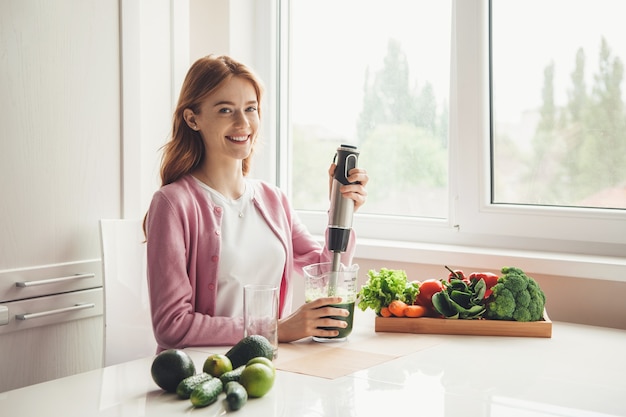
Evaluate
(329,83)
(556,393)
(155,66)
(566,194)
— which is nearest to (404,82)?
(329,83)

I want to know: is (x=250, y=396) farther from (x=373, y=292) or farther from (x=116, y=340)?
(x=116, y=340)

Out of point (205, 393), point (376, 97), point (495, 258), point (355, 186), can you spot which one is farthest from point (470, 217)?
point (205, 393)

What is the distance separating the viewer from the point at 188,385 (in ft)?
4.62

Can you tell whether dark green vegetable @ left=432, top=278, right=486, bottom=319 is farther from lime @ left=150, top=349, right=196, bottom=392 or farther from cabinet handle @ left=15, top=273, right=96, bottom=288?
cabinet handle @ left=15, top=273, right=96, bottom=288

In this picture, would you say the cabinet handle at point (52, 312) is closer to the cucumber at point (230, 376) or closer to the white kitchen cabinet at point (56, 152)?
the white kitchen cabinet at point (56, 152)

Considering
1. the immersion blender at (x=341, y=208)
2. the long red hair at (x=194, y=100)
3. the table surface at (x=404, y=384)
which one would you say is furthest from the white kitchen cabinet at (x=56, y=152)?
the immersion blender at (x=341, y=208)

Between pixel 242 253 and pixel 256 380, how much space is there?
73cm

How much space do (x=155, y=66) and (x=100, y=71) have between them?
26cm

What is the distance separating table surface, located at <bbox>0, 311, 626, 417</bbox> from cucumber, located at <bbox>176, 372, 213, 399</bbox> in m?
0.02

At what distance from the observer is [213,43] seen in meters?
2.99

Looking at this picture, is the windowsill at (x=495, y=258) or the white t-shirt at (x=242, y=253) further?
the windowsill at (x=495, y=258)

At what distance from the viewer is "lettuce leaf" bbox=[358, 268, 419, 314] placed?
204 cm

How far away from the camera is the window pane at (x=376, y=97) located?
2.72 m

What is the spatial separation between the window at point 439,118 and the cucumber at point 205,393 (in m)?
1.40
